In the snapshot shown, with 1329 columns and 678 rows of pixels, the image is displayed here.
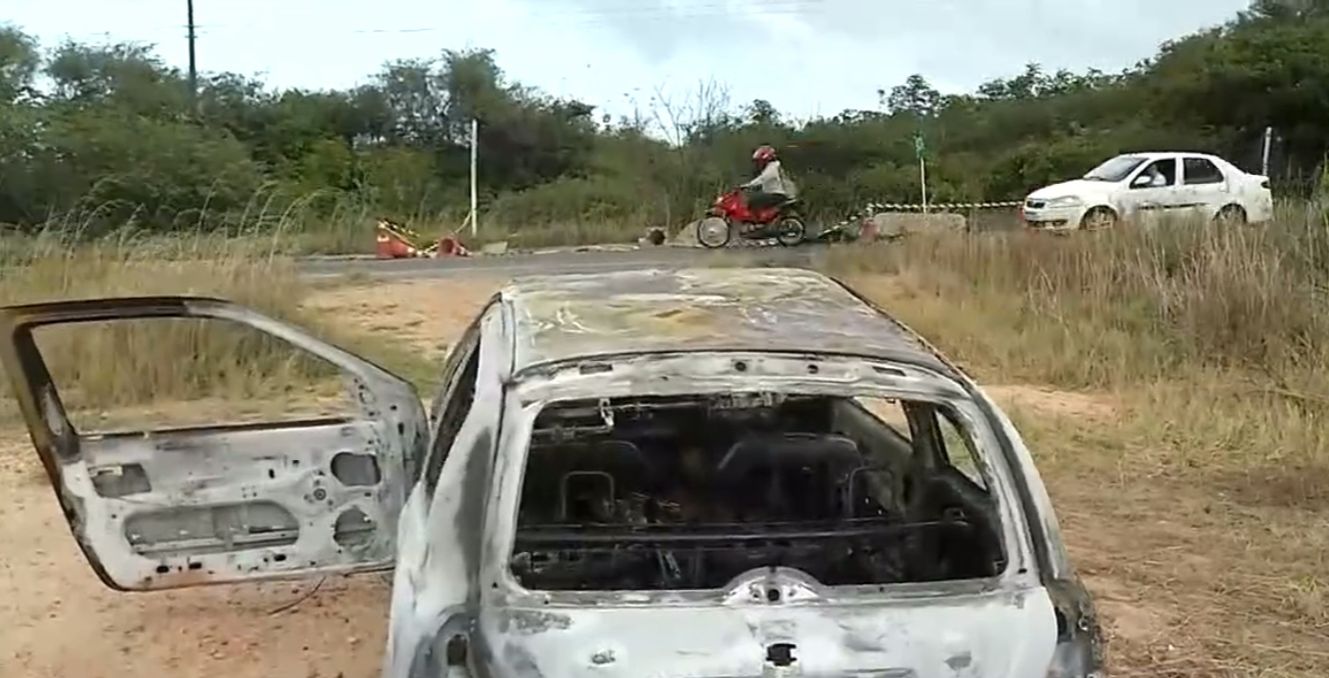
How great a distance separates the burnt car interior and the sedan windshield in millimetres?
16370

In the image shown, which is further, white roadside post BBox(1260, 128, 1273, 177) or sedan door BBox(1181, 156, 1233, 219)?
white roadside post BBox(1260, 128, 1273, 177)

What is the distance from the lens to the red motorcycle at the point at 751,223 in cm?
1983

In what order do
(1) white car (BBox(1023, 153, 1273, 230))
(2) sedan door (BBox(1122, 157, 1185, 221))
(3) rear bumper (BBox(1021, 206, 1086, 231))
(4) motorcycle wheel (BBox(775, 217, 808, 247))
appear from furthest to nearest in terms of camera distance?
1. (4) motorcycle wheel (BBox(775, 217, 808, 247))
2. (2) sedan door (BBox(1122, 157, 1185, 221))
3. (1) white car (BBox(1023, 153, 1273, 230))
4. (3) rear bumper (BBox(1021, 206, 1086, 231))

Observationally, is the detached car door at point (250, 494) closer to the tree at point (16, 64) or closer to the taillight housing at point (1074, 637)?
the taillight housing at point (1074, 637)

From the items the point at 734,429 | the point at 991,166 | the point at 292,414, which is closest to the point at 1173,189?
the point at 991,166

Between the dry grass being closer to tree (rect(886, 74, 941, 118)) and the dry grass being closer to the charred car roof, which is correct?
the charred car roof

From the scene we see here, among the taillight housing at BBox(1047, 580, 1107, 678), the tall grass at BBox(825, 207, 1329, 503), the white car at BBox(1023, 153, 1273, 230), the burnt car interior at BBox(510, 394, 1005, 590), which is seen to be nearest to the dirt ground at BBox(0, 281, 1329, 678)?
the tall grass at BBox(825, 207, 1329, 503)

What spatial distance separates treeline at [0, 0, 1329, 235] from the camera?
27.6 m

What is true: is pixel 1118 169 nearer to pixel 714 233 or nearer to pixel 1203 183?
pixel 1203 183

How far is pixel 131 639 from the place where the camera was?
5129mm

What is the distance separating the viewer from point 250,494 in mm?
4660

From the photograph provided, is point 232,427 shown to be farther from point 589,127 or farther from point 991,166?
point 589,127

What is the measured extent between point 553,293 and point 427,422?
1.02 m

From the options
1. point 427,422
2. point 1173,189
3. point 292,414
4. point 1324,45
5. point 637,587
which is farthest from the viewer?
point 1324,45
